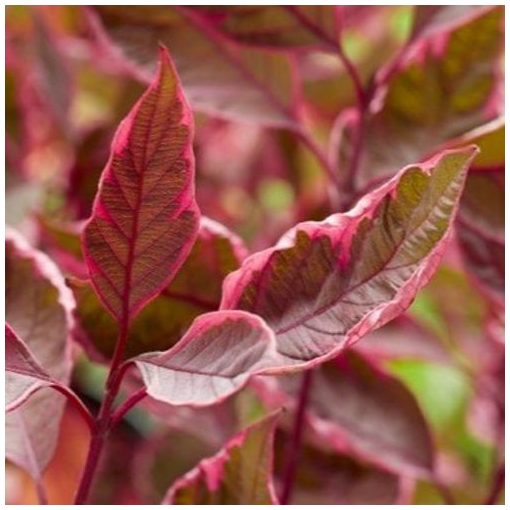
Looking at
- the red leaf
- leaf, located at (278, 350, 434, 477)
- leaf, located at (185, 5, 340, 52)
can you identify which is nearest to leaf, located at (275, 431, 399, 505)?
leaf, located at (278, 350, 434, 477)

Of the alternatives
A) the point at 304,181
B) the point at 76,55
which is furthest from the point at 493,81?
the point at 76,55

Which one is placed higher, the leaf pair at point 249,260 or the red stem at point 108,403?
the leaf pair at point 249,260

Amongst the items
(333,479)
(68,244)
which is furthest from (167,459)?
(68,244)

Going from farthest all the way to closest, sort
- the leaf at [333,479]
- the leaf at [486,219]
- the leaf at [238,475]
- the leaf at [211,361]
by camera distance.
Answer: the leaf at [333,479], the leaf at [486,219], the leaf at [238,475], the leaf at [211,361]

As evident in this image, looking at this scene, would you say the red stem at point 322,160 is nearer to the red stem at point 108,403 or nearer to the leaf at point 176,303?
the leaf at point 176,303

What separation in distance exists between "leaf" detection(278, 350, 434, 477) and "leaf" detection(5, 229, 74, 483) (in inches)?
7.2

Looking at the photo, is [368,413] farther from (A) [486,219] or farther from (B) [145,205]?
(B) [145,205]

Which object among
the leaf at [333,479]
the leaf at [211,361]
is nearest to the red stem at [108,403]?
the leaf at [211,361]

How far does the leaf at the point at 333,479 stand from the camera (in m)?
0.70

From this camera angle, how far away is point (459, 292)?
0.90 meters

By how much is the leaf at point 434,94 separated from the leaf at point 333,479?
206 mm

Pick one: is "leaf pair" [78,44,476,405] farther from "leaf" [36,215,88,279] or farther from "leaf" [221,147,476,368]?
"leaf" [36,215,88,279]

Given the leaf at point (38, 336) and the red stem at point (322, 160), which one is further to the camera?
the red stem at point (322, 160)

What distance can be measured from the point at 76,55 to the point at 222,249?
631 mm
